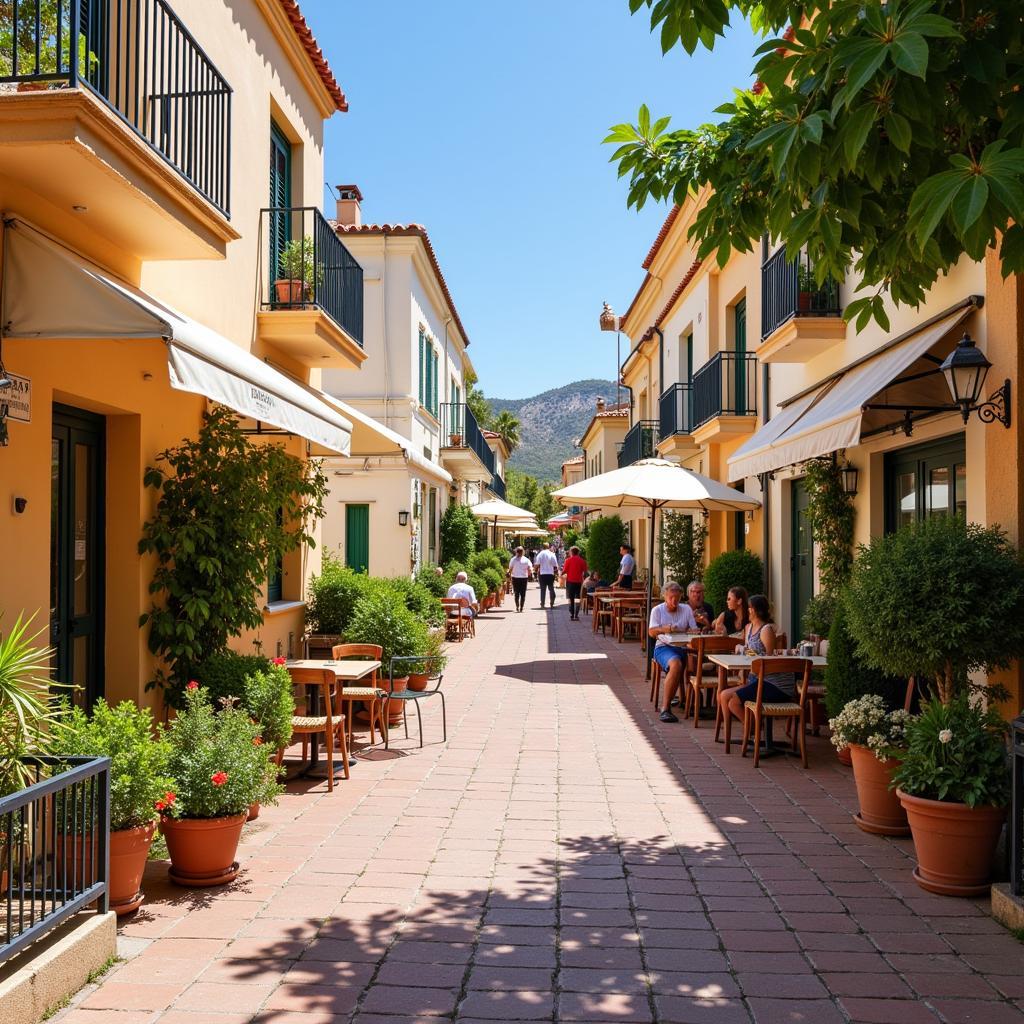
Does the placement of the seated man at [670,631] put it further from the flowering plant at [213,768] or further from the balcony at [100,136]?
the balcony at [100,136]

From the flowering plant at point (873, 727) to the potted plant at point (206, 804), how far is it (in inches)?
144

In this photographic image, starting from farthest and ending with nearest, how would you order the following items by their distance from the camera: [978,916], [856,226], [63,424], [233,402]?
[63,424] → [233,402] → [978,916] → [856,226]

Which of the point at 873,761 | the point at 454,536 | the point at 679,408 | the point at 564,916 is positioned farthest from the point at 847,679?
the point at 454,536

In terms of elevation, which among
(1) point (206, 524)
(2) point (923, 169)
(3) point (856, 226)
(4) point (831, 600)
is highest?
(2) point (923, 169)

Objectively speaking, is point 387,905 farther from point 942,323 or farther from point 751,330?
point 751,330

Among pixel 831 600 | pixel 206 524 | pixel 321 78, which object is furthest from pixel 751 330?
pixel 206 524

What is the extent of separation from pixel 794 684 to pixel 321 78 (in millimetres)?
8586

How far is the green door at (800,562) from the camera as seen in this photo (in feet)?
40.8

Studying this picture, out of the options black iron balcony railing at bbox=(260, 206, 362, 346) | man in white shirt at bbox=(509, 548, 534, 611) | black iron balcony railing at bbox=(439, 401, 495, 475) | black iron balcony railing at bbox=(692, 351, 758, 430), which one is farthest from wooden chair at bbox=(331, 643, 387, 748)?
man in white shirt at bbox=(509, 548, 534, 611)

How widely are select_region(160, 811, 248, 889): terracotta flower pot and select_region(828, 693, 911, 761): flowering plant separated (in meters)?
3.74

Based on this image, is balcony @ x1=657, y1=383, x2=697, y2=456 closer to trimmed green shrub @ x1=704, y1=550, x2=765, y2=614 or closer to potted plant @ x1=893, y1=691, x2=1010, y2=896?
trimmed green shrub @ x1=704, y1=550, x2=765, y2=614

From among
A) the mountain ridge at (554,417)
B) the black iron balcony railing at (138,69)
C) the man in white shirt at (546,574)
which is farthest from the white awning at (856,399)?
the mountain ridge at (554,417)

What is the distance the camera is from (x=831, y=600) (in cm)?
1003

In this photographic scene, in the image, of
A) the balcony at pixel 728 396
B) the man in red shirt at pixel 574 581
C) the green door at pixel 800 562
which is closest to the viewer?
the green door at pixel 800 562
